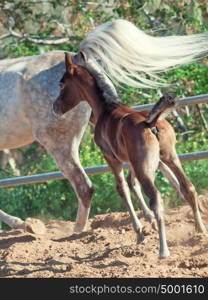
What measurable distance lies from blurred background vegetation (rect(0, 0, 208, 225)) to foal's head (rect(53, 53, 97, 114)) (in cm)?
304

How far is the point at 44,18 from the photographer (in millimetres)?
15977

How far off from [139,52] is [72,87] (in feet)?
2.19

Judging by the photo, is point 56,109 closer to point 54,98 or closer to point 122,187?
point 54,98

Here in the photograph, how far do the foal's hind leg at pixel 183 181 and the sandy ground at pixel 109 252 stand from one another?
0.42ft

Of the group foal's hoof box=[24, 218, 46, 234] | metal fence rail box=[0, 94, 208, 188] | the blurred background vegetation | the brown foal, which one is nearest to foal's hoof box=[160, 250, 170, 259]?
the brown foal

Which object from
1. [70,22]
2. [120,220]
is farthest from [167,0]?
[120,220]

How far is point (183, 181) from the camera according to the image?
6.72 m

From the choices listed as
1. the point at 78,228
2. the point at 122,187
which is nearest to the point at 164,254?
the point at 122,187

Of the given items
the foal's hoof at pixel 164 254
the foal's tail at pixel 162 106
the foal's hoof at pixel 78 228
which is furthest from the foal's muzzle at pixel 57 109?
the foal's hoof at pixel 164 254

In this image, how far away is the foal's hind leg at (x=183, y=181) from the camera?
666 centimetres

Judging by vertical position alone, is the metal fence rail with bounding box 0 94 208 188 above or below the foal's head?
below

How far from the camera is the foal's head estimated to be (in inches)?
291

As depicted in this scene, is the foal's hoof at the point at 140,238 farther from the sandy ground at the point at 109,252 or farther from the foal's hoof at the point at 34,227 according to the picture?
the foal's hoof at the point at 34,227

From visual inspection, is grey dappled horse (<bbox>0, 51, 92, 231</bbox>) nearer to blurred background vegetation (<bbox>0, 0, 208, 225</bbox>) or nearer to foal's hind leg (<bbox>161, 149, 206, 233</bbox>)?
foal's hind leg (<bbox>161, 149, 206, 233</bbox>)
